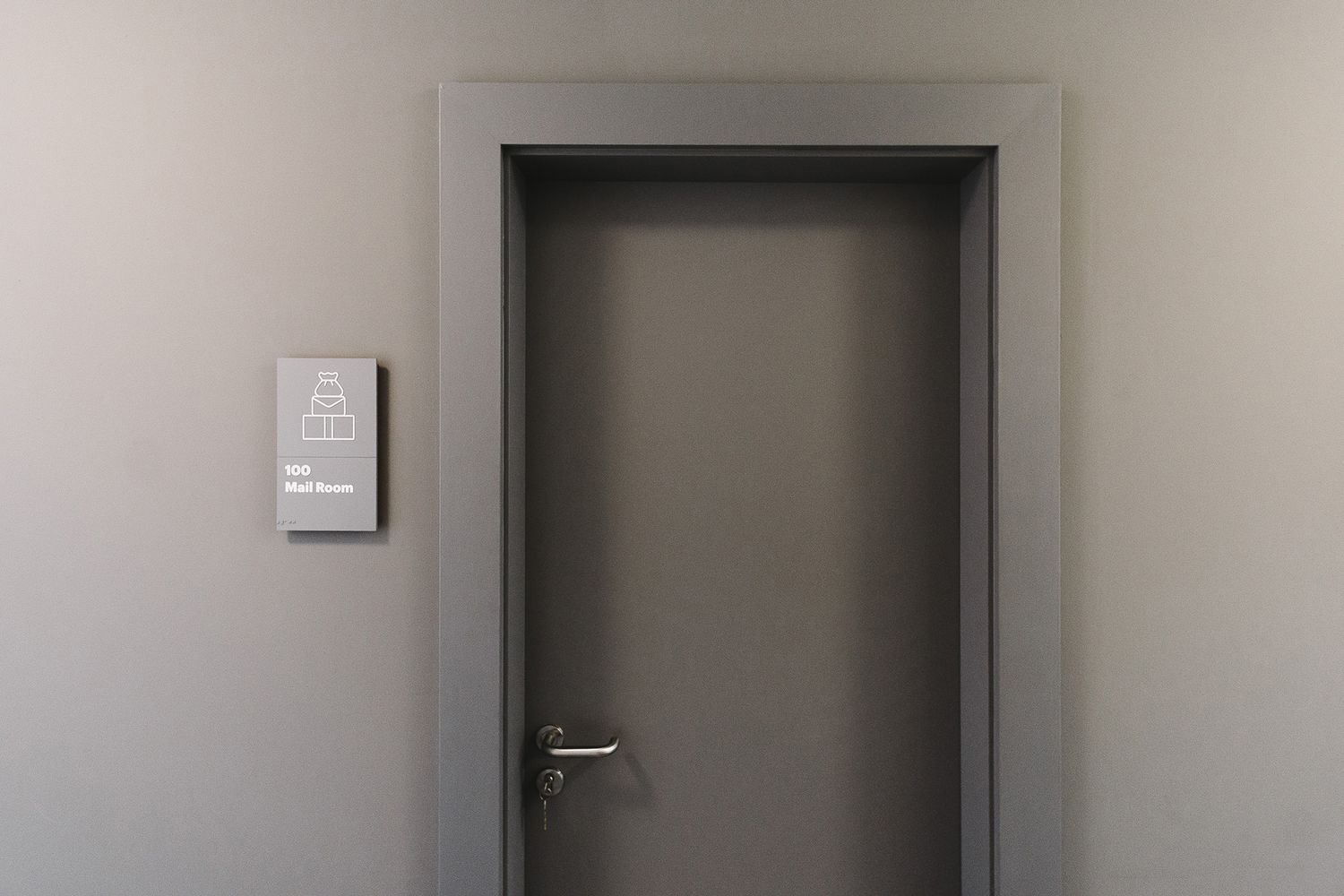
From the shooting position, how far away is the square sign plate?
109cm

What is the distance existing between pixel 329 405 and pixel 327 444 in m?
0.06

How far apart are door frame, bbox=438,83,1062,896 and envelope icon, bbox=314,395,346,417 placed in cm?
16

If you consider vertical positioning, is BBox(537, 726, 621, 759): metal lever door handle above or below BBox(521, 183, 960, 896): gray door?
below

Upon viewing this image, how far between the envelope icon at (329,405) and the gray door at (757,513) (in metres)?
0.28

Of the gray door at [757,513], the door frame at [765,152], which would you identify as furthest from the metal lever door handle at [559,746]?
the door frame at [765,152]

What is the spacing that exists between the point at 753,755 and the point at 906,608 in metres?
0.35

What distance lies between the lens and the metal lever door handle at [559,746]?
1.19 metres

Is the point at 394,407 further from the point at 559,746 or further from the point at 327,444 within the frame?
the point at 559,746

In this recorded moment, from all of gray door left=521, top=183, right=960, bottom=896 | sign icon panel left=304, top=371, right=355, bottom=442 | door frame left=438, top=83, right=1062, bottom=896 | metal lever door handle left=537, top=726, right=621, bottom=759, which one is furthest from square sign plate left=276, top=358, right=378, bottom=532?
metal lever door handle left=537, top=726, right=621, bottom=759

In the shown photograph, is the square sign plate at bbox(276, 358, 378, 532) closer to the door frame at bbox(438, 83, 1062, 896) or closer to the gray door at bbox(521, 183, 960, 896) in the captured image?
the door frame at bbox(438, 83, 1062, 896)

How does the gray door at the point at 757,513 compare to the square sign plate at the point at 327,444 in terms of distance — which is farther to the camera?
the gray door at the point at 757,513

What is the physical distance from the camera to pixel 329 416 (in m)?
1.09

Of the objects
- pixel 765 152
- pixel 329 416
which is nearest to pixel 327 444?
pixel 329 416

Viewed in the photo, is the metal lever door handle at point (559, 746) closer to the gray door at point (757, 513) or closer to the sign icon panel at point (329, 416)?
the gray door at point (757, 513)
